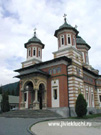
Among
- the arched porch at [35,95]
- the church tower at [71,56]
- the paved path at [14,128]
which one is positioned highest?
the church tower at [71,56]

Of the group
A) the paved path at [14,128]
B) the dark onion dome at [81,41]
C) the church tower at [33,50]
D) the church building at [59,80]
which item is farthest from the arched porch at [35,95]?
the dark onion dome at [81,41]

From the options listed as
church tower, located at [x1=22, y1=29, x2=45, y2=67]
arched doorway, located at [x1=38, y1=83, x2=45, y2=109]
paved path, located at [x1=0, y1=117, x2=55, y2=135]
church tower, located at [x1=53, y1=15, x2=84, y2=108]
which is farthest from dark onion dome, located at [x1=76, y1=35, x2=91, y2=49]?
paved path, located at [x1=0, y1=117, x2=55, y2=135]

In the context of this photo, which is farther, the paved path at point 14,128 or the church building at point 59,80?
the church building at point 59,80

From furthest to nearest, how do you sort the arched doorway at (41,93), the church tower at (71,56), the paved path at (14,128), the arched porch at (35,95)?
the arched doorway at (41,93)
the church tower at (71,56)
the arched porch at (35,95)
the paved path at (14,128)

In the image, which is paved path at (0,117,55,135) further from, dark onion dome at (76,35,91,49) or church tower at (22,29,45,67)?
dark onion dome at (76,35,91,49)

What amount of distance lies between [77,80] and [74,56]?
3.82 m

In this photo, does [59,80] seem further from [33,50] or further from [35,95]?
[33,50]

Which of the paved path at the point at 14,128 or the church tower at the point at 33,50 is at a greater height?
the church tower at the point at 33,50

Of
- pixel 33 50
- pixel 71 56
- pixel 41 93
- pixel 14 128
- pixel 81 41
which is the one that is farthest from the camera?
pixel 81 41

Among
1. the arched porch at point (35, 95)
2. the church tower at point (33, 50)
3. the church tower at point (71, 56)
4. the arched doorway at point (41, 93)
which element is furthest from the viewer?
the church tower at point (33, 50)

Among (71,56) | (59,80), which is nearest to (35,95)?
(59,80)

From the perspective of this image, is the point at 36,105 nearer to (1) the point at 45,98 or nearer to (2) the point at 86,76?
(1) the point at 45,98

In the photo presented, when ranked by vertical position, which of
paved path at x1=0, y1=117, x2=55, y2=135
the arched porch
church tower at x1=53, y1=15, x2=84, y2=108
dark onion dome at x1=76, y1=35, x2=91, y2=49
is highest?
dark onion dome at x1=76, y1=35, x2=91, y2=49

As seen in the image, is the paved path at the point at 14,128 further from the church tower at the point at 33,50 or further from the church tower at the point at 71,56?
the church tower at the point at 33,50
